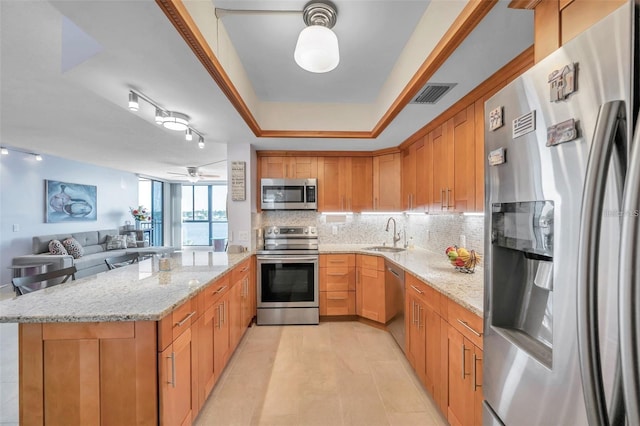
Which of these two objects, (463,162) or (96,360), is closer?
(96,360)

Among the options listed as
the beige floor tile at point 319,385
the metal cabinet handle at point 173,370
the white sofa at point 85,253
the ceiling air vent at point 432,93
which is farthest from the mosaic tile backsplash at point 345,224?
the white sofa at point 85,253

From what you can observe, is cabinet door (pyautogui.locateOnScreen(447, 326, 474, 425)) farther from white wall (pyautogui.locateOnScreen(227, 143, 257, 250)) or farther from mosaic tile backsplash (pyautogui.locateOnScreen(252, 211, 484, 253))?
white wall (pyautogui.locateOnScreen(227, 143, 257, 250))

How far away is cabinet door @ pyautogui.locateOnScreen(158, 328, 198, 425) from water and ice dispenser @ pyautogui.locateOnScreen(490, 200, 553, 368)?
156 centimetres

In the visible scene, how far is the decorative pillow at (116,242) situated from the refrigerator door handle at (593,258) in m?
8.06

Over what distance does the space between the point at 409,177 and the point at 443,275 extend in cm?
167

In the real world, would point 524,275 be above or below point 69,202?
below

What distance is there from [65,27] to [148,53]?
637 mm

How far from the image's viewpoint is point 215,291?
2180 mm

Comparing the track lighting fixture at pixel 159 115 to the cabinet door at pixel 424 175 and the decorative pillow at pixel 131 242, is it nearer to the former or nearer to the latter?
the cabinet door at pixel 424 175

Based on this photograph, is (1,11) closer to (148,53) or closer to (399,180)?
(148,53)

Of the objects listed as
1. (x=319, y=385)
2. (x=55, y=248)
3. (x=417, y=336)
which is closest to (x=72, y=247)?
(x=55, y=248)

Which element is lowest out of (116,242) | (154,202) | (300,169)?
(116,242)

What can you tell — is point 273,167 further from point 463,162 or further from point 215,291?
point 463,162

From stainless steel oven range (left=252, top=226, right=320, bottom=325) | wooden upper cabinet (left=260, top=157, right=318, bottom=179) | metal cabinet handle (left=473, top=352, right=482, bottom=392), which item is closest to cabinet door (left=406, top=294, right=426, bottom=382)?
metal cabinet handle (left=473, top=352, right=482, bottom=392)
